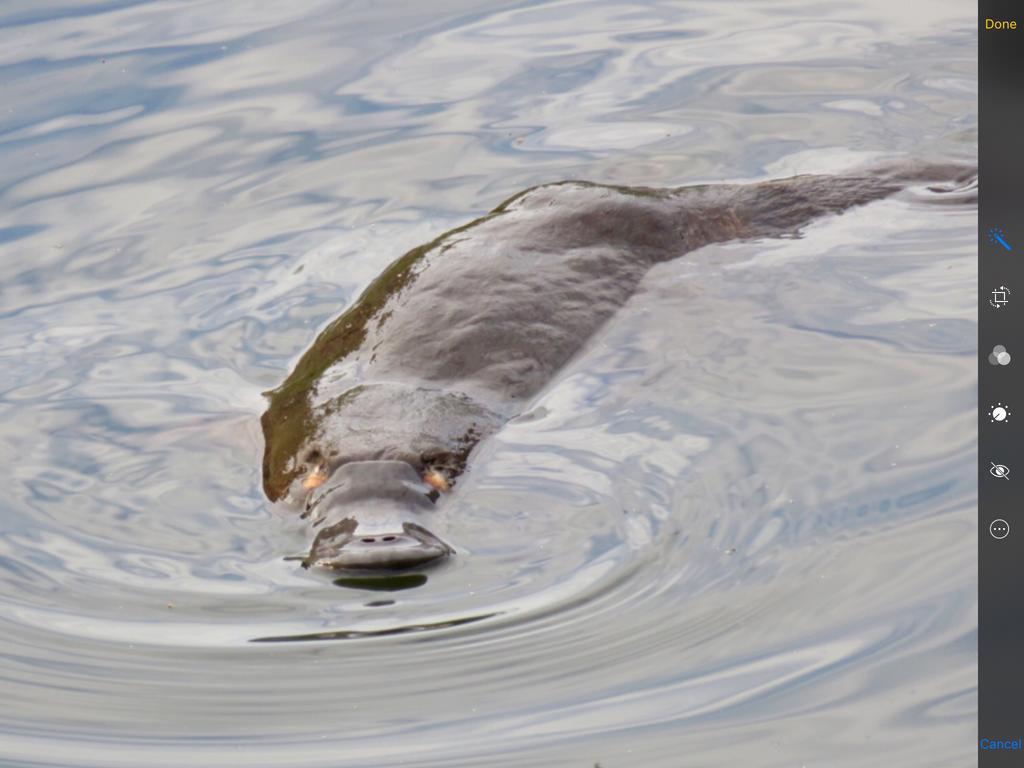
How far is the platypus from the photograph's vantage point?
17.7 ft

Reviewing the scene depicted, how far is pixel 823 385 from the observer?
6.08 metres

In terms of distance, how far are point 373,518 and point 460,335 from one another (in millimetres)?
1318

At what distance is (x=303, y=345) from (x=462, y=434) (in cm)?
145
